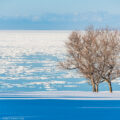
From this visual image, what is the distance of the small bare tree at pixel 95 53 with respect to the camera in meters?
27.8

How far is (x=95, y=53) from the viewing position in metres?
28.1

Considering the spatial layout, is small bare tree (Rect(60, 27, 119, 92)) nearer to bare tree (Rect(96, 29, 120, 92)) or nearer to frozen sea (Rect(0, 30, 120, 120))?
bare tree (Rect(96, 29, 120, 92))

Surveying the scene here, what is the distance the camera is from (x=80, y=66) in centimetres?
2861

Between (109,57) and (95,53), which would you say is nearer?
(109,57)

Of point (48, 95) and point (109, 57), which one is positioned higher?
point (109, 57)

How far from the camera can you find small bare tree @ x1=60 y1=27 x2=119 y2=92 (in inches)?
1095
